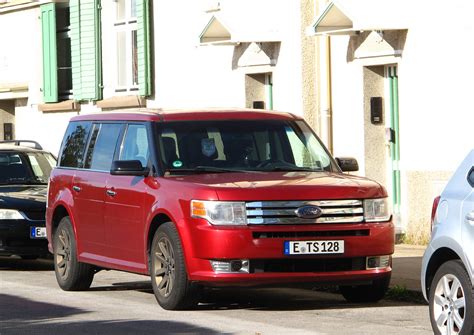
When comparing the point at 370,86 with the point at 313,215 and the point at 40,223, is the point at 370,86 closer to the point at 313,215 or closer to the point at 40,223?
the point at 40,223

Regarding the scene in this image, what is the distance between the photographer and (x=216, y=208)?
42.1 feet

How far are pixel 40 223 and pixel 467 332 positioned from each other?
9.04 meters

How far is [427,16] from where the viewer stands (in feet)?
66.6

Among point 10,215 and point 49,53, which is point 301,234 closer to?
point 10,215

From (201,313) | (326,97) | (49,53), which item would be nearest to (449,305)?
(201,313)

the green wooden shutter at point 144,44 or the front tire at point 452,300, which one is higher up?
the green wooden shutter at point 144,44

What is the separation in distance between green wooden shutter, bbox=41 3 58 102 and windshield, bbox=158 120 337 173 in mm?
18469

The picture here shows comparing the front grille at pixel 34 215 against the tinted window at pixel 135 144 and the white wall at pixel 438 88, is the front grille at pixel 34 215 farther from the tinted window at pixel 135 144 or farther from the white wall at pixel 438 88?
the white wall at pixel 438 88

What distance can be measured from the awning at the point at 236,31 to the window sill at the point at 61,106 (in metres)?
6.89

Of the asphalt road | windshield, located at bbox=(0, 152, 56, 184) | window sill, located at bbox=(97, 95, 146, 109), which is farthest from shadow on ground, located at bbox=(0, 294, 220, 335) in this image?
window sill, located at bbox=(97, 95, 146, 109)

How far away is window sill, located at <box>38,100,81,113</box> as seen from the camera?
31781 millimetres

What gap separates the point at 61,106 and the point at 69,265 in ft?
55.5

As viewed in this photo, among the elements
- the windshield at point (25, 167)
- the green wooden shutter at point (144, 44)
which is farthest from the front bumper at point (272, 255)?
the green wooden shutter at point (144, 44)

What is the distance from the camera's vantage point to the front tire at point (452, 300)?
33.5 feet
